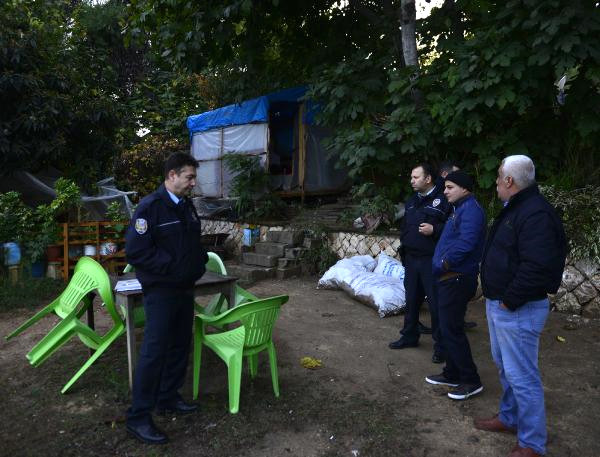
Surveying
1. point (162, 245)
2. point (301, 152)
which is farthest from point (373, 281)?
point (301, 152)

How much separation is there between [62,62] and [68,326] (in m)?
7.70

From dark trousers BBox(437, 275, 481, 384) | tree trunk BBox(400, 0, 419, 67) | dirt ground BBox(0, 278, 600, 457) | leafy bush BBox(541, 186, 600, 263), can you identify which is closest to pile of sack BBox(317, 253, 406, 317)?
dirt ground BBox(0, 278, 600, 457)

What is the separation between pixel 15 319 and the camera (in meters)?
5.87

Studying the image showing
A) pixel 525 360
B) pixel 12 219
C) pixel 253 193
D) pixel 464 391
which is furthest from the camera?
pixel 253 193

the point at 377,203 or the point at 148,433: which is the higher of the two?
the point at 377,203

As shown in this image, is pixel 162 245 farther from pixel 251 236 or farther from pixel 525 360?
pixel 251 236

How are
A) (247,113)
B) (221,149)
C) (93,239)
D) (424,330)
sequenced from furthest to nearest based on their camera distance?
(221,149), (247,113), (93,239), (424,330)

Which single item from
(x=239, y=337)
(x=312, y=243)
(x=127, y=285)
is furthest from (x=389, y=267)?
(x=127, y=285)

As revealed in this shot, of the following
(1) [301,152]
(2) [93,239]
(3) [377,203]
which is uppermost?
(1) [301,152]

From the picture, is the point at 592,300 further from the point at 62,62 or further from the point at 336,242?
the point at 62,62

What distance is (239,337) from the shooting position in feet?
11.0

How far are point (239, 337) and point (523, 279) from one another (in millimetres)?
1848

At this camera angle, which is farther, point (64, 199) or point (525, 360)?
point (64, 199)

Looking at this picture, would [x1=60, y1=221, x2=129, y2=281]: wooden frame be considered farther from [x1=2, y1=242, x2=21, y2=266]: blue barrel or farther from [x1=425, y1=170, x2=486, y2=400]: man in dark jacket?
[x1=425, y1=170, x2=486, y2=400]: man in dark jacket
